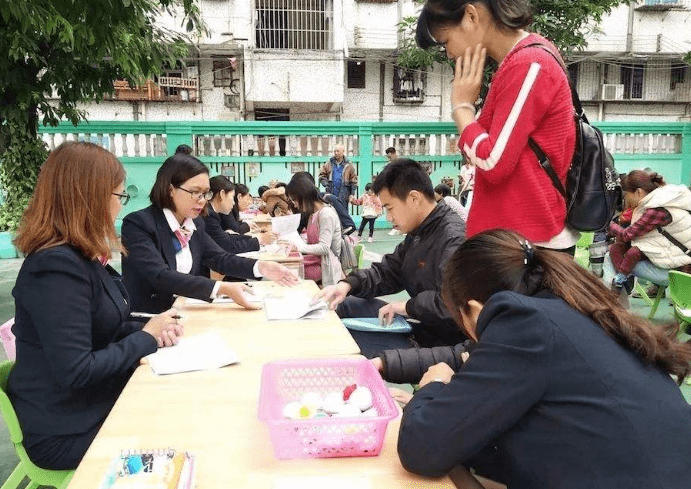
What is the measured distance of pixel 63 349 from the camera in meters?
→ 1.44

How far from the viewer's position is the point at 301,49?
47.2ft

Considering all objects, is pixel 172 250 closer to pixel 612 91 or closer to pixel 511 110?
pixel 511 110

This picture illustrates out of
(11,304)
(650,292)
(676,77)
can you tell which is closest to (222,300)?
(11,304)

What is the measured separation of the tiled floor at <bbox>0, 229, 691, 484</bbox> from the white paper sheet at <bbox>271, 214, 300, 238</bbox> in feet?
4.51

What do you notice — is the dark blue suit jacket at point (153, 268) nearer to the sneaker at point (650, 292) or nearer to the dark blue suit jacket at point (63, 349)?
the dark blue suit jacket at point (63, 349)

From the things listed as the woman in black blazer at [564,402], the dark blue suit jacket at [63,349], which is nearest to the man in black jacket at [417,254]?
the dark blue suit jacket at [63,349]

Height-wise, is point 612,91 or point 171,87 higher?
point 171,87

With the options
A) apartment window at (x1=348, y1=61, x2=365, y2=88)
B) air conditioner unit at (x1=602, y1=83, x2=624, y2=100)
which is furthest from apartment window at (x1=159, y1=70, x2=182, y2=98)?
air conditioner unit at (x1=602, y1=83, x2=624, y2=100)

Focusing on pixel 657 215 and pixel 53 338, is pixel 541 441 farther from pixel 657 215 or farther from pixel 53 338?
pixel 657 215

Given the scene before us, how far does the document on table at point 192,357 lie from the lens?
1.53 meters

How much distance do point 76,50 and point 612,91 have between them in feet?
49.8

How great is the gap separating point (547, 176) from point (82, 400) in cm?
141

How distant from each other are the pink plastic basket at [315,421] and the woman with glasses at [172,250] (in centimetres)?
102

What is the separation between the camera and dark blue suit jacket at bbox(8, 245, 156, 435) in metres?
1.46
